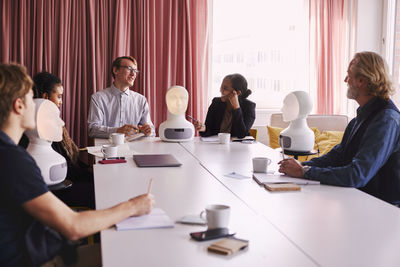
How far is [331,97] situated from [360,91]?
2.95 meters

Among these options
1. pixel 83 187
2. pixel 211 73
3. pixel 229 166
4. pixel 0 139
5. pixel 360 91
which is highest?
pixel 211 73

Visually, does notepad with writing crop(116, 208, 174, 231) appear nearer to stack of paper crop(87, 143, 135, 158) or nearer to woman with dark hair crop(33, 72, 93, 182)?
stack of paper crop(87, 143, 135, 158)

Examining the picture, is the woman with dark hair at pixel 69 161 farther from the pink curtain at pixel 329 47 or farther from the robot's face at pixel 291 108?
the pink curtain at pixel 329 47

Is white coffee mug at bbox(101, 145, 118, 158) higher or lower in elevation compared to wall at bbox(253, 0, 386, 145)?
lower

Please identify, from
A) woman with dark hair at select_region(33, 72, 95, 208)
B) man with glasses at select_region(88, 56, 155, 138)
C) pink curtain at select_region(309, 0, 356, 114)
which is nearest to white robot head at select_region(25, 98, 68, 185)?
woman with dark hair at select_region(33, 72, 95, 208)

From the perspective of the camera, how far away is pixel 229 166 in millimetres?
2357

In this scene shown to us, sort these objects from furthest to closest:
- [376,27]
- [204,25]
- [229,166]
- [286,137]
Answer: [376,27]
[204,25]
[286,137]
[229,166]

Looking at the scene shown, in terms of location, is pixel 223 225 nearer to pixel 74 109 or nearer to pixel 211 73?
pixel 74 109

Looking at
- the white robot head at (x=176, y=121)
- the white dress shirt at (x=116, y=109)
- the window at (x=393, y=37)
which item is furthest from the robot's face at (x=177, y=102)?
the window at (x=393, y=37)

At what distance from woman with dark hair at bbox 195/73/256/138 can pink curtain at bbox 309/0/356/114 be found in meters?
1.52

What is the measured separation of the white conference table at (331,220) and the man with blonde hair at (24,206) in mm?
588

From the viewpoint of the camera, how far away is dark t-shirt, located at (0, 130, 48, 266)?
117cm

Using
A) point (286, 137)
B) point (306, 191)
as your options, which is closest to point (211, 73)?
point (286, 137)

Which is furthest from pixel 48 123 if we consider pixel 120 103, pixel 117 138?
pixel 120 103
